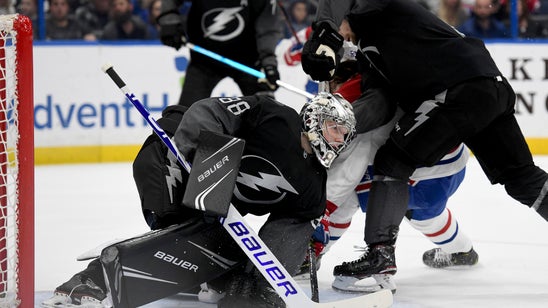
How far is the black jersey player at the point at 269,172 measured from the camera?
2.52 m

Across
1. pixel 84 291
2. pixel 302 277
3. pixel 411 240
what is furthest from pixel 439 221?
pixel 84 291

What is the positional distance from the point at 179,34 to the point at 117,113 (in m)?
1.40

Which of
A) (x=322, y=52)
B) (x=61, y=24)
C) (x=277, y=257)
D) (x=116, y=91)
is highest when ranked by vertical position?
(x=322, y=52)

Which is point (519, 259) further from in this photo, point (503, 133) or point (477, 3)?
point (477, 3)

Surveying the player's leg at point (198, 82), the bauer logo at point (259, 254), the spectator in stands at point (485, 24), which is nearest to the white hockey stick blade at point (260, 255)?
the bauer logo at point (259, 254)

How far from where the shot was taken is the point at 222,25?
4809mm

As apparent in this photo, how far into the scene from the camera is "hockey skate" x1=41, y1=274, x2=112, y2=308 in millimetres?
2586

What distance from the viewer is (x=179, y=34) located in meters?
4.65

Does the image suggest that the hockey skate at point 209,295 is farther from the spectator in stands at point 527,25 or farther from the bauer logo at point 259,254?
the spectator in stands at point 527,25

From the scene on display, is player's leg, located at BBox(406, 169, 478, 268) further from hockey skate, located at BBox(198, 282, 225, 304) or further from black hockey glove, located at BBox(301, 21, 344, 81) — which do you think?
hockey skate, located at BBox(198, 282, 225, 304)

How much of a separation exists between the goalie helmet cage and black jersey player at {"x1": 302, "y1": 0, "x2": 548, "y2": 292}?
0.89 meters

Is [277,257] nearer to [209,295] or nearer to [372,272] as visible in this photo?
[209,295]

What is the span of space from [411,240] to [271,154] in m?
1.40

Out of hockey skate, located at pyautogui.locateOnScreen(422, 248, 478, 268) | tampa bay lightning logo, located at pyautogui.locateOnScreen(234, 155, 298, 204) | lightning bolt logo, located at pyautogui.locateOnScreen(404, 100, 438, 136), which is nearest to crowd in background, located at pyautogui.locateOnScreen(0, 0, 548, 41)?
hockey skate, located at pyautogui.locateOnScreen(422, 248, 478, 268)
